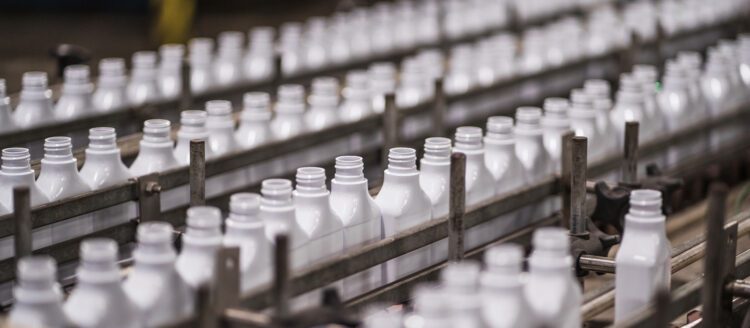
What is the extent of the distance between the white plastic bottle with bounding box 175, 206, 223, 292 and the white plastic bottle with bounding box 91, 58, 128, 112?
1.59 meters

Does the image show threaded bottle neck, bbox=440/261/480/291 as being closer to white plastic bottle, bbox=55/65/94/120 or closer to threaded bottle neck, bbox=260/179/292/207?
threaded bottle neck, bbox=260/179/292/207

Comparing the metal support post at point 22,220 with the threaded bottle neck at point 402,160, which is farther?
the threaded bottle neck at point 402,160

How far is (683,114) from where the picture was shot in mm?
3180

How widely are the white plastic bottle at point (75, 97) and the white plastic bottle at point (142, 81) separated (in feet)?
0.98

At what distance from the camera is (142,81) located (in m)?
3.35

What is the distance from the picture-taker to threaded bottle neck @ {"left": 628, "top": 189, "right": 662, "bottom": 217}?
1.81m

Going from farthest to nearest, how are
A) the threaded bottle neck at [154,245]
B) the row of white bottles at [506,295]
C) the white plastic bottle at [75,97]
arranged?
the white plastic bottle at [75,97] < the threaded bottle neck at [154,245] < the row of white bottles at [506,295]

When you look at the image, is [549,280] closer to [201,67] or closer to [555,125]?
[555,125]

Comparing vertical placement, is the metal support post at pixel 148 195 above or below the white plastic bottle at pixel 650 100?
below

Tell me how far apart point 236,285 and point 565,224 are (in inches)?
45.7

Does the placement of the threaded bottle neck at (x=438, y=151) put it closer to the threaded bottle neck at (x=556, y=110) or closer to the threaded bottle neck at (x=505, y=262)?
the threaded bottle neck at (x=556, y=110)

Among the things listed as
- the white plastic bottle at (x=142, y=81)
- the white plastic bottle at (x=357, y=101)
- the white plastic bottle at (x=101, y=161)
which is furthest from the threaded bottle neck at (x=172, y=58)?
the white plastic bottle at (x=101, y=161)

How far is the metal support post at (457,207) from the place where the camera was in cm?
202

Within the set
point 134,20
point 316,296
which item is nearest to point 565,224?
point 316,296
